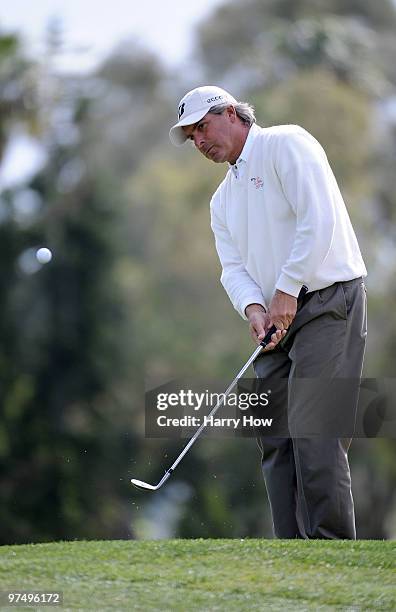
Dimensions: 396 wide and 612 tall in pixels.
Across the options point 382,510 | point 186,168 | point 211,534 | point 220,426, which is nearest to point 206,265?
point 186,168

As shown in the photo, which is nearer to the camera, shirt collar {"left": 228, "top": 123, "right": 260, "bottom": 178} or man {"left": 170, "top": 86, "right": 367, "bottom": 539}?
man {"left": 170, "top": 86, "right": 367, "bottom": 539}

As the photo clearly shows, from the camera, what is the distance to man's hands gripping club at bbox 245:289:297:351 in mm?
5391

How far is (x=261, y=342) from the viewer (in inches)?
216

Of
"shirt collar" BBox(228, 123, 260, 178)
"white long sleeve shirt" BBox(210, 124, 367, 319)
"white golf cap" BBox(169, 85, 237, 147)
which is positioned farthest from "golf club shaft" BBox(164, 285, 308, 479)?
"white golf cap" BBox(169, 85, 237, 147)

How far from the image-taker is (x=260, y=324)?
18.1ft

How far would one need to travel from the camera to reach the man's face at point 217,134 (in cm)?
568

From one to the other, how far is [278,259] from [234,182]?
41cm

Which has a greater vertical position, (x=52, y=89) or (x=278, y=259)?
(x=52, y=89)

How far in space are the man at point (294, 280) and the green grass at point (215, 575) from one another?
234mm

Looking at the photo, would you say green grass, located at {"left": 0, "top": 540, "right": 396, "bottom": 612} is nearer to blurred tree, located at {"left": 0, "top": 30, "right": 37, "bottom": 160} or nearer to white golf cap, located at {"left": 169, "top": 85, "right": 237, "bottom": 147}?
white golf cap, located at {"left": 169, "top": 85, "right": 237, "bottom": 147}

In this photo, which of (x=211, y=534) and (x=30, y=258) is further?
(x=30, y=258)

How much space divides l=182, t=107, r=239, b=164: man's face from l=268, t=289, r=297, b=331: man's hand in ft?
2.26

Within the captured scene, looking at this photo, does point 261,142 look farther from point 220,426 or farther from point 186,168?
point 186,168

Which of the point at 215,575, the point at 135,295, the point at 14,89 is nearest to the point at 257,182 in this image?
the point at 215,575
